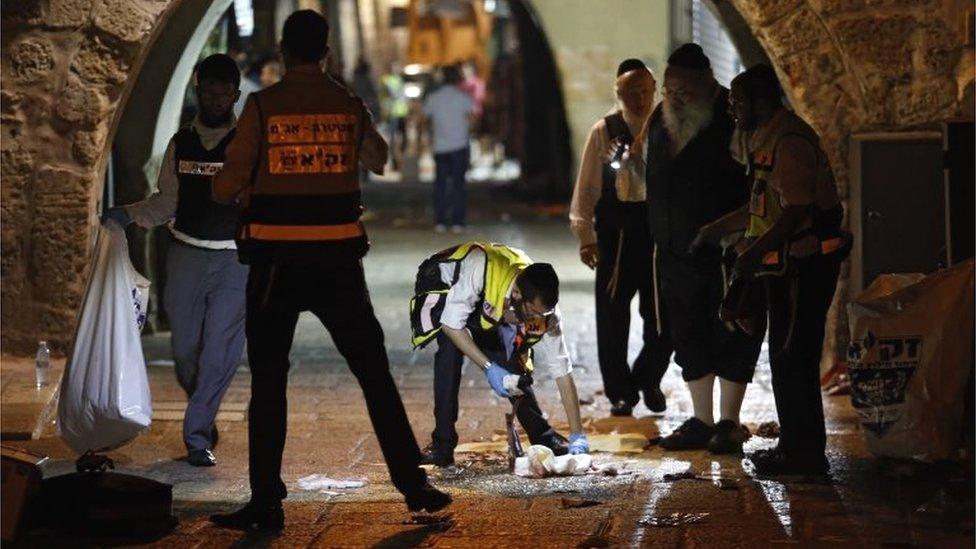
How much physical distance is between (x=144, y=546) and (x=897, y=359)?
10.5ft

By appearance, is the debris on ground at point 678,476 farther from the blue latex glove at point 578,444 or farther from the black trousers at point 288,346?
the black trousers at point 288,346

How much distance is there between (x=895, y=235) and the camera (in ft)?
31.6

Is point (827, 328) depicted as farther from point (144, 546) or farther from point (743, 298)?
point (144, 546)

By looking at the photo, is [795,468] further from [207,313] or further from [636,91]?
[207,313]

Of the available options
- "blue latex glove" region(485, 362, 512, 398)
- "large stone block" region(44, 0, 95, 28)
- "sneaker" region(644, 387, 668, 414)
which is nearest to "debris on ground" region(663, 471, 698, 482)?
"blue latex glove" region(485, 362, 512, 398)

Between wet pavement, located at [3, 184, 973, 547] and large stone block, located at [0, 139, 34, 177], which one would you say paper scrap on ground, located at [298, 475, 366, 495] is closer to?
wet pavement, located at [3, 184, 973, 547]

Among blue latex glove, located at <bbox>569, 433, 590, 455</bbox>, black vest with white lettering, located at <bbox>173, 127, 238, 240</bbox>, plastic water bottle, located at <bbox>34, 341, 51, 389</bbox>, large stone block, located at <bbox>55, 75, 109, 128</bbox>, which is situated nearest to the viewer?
blue latex glove, located at <bbox>569, 433, 590, 455</bbox>

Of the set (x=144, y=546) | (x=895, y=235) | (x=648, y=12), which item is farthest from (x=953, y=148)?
(x=648, y=12)

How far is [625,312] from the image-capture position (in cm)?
949

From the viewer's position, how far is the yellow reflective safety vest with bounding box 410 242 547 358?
25.5 ft

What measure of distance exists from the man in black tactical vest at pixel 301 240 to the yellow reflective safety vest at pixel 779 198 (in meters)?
1.70

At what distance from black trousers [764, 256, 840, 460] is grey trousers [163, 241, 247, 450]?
2.35m

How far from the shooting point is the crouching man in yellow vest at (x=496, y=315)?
301 inches

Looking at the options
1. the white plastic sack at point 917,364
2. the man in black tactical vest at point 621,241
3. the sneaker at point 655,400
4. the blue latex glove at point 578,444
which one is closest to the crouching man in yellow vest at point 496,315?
the blue latex glove at point 578,444
